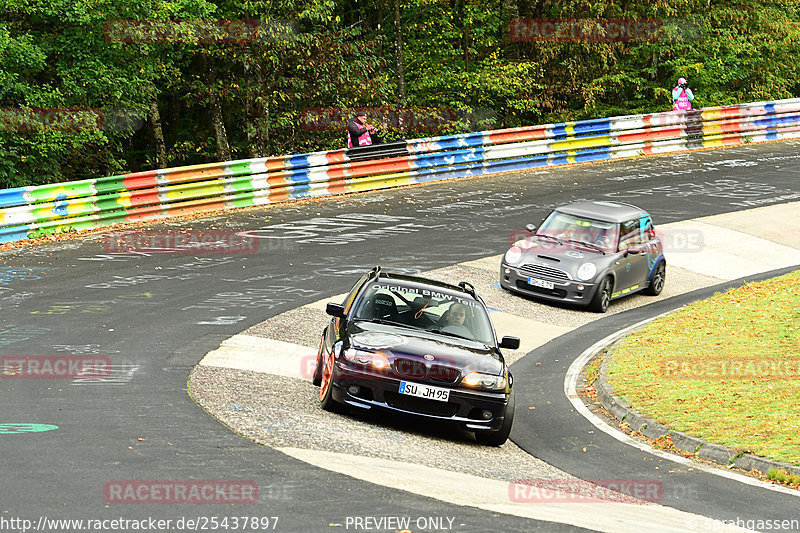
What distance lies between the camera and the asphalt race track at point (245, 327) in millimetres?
7555

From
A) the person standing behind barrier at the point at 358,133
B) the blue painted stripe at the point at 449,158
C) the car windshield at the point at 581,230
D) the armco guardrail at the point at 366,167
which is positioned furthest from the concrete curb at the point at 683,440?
the blue painted stripe at the point at 449,158

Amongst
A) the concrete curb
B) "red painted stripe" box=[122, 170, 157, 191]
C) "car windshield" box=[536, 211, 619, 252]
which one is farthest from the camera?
"red painted stripe" box=[122, 170, 157, 191]

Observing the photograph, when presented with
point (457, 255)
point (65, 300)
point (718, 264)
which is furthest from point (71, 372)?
point (718, 264)

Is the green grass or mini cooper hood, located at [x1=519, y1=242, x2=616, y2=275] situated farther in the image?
mini cooper hood, located at [x1=519, y1=242, x2=616, y2=275]

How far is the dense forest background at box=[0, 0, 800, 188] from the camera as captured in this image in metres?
22.4

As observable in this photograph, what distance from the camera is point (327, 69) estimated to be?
28.6m

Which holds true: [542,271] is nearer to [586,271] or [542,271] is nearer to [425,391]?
[586,271]

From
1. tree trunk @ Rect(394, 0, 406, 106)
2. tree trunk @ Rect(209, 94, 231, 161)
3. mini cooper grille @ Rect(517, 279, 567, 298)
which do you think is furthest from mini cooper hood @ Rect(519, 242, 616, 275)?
tree trunk @ Rect(394, 0, 406, 106)

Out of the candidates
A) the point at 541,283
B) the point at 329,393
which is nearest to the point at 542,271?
the point at 541,283

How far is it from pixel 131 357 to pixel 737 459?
709cm

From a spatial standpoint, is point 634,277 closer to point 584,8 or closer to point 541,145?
point 541,145

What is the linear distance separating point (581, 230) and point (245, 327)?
23.6 feet

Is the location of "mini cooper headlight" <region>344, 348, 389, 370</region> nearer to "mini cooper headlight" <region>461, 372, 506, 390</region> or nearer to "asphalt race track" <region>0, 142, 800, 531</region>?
"mini cooper headlight" <region>461, 372, 506, 390</region>

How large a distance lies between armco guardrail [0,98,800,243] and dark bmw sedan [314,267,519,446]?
11.1 metres
